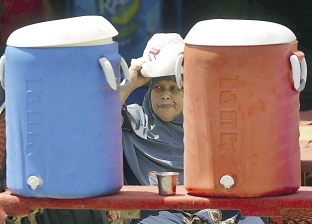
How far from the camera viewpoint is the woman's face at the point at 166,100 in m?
4.56

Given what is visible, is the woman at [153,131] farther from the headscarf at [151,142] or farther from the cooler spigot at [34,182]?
the cooler spigot at [34,182]

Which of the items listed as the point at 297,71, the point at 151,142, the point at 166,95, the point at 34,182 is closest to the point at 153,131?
the point at 151,142

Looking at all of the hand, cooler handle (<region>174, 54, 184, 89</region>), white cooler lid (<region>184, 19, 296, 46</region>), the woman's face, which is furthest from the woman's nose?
white cooler lid (<region>184, 19, 296, 46</region>)

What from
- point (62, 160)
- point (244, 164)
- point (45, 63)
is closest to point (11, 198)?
point (62, 160)

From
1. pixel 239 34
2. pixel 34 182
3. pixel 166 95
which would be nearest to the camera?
pixel 239 34

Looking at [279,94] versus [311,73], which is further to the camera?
[311,73]

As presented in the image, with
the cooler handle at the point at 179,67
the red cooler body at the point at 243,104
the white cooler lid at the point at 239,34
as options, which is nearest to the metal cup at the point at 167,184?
the red cooler body at the point at 243,104

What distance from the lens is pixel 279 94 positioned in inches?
122

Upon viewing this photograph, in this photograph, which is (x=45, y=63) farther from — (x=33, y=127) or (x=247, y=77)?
(x=247, y=77)

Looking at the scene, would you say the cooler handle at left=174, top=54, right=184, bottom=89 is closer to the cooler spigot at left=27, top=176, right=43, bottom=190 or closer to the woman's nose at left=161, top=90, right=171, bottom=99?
the cooler spigot at left=27, top=176, right=43, bottom=190

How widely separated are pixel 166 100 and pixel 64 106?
1486 millimetres

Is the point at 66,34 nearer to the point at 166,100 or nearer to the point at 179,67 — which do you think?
the point at 179,67

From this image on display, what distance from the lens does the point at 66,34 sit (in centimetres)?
312

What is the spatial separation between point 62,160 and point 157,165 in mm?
1409
